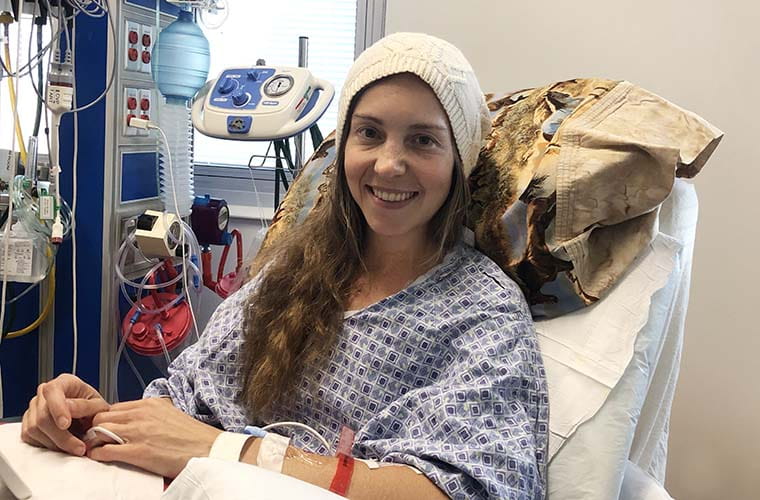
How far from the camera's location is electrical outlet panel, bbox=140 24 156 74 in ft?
7.71

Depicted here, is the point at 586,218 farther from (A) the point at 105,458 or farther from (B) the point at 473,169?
(A) the point at 105,458

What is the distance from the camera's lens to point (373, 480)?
1083 mm

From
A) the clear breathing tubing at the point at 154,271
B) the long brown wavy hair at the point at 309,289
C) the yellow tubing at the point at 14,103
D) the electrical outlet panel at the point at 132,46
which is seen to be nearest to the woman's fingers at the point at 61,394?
the long brown wavy hair at the point at 309,289

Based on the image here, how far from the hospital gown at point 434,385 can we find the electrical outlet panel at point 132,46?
1202mm

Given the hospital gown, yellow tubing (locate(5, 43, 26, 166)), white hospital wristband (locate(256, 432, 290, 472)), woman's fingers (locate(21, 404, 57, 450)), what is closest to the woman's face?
the hospital gown

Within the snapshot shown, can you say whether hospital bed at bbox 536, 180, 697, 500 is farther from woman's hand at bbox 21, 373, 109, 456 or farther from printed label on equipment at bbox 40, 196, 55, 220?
printed label on equipment at bbox 40, 196, 55, 220

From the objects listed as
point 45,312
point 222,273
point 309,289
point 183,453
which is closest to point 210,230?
point 222,273

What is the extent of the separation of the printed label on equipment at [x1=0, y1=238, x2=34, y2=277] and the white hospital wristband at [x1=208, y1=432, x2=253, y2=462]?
1.24 m

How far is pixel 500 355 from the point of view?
119 centimetres

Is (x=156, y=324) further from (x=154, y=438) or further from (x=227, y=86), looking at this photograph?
(x=154, y=438)

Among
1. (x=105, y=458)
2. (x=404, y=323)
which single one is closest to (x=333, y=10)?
(x=404, y=323)

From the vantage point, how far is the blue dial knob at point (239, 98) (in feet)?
6.56

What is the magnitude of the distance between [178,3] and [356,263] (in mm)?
1311

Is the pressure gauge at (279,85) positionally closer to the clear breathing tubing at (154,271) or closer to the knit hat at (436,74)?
the clear breathing tubing at (154,271)
